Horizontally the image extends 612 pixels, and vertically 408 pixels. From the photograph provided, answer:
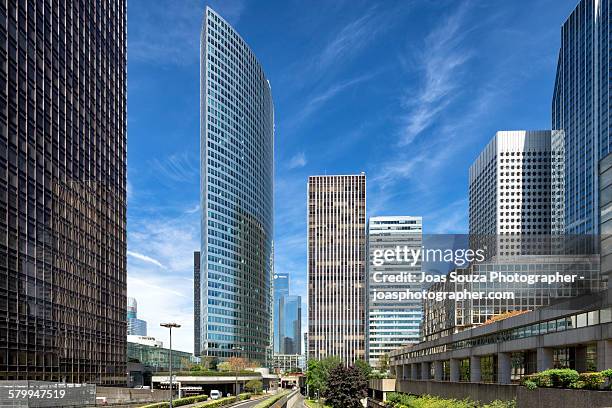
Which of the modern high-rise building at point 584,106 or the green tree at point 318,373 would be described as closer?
the green tree at point 318,373

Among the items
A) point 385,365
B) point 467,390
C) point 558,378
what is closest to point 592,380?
point 558,378

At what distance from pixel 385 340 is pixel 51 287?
15166 cm

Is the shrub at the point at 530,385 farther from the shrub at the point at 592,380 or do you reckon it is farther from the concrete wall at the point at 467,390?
the shrub at the point at 592,380

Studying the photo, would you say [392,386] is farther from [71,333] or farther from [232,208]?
[232,208]

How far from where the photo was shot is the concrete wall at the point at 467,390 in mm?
33112

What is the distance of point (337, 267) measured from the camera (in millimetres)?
190625

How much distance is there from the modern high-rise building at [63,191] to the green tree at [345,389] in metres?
32.2

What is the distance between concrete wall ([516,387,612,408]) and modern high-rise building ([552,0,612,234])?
130 meters

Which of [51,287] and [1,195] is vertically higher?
[1,195]

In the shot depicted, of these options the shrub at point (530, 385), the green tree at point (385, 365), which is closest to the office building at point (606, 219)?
the shrub at point (530, 385)

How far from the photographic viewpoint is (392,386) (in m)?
87.2

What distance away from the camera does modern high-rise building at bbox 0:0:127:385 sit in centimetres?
5516

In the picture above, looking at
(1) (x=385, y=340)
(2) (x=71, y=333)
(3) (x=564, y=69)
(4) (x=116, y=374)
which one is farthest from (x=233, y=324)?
(3) (x=564, y=69)

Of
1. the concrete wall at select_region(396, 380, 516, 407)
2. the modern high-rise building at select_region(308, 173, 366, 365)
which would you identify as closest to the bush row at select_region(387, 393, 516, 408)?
the concrete wall at select_region(396, 380, 516, 407)
